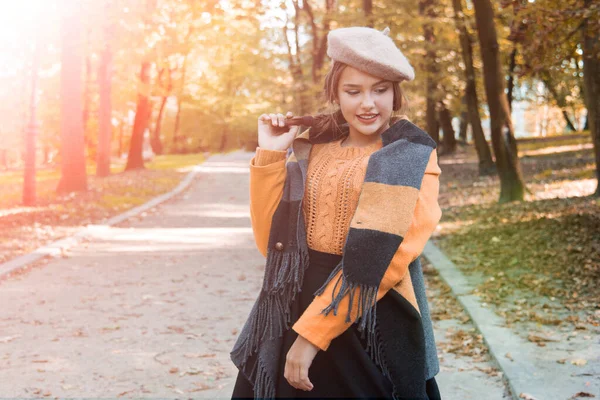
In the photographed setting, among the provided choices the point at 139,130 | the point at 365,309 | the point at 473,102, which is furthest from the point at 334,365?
the point at 139,130

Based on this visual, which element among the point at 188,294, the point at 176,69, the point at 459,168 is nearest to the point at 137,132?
the point at 176,69

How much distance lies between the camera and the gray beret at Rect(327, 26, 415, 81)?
2.56 m

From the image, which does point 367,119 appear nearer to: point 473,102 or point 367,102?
point 367,102

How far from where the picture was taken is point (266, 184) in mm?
2723

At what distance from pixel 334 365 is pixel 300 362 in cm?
13

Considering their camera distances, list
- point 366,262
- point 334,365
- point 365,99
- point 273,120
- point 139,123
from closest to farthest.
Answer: point 366,262 < point 334,365 < point 365,99 < point 273,120 < point 139,123

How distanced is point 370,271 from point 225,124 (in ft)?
243

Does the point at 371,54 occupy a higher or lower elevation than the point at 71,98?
lower

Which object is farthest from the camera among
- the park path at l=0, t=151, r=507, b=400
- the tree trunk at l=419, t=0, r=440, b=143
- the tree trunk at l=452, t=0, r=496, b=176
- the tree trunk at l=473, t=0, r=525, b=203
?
the tree trunk at l=419, t=0, r=440, b=143

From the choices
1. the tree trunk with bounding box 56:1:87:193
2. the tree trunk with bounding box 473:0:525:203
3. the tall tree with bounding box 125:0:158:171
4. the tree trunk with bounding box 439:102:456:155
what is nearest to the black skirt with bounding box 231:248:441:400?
the tree trunk with bounding box 473:0:525:203

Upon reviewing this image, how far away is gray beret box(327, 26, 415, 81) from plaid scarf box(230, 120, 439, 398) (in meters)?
0.18

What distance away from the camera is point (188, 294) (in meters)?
8.59

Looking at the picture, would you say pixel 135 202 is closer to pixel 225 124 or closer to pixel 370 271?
pixel 370 271

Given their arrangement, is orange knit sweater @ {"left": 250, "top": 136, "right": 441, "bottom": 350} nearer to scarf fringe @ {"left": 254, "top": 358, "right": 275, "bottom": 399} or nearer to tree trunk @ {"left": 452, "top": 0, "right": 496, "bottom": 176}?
scarf fringe @ {"left": 254, "top": 358, "right": 275, "bottom": 399}
